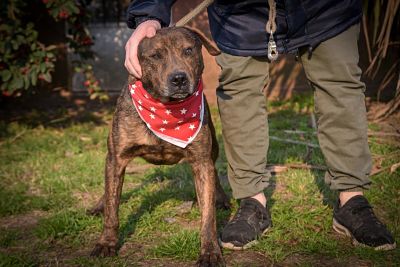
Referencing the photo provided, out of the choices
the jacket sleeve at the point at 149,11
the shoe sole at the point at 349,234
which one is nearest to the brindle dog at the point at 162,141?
the jacket sleeve at the point at 149,11

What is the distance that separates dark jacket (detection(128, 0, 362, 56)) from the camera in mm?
2949

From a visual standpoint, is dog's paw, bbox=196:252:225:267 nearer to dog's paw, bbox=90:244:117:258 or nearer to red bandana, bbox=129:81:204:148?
dog's paw, bbox=90:244:117:258

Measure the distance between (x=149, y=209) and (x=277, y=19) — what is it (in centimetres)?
161

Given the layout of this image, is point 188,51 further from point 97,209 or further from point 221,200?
A: point 97,209

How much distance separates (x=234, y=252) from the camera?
9.77ft

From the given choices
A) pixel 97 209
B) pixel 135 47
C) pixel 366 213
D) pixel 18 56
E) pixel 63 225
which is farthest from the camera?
pixel 18 56

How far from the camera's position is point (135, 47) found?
269 cm

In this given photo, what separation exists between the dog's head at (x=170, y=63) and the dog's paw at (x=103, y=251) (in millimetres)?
902

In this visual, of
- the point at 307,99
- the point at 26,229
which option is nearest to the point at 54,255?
the point at 26,229

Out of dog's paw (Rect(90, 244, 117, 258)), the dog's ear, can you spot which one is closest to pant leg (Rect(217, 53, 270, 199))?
the dog's ear

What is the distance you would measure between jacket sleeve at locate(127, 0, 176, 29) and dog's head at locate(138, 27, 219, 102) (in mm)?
103

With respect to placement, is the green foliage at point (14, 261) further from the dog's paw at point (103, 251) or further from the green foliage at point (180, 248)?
the green foliage at point (180, 248)

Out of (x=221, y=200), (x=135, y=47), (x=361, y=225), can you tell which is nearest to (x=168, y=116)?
(x=135, y=47)

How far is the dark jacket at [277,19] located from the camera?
2949 mm
